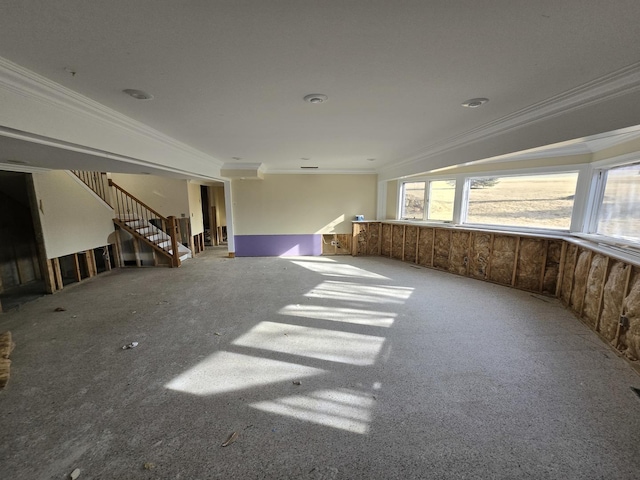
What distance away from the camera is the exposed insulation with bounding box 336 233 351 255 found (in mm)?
7855

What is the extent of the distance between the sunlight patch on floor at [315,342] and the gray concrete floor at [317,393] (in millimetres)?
22

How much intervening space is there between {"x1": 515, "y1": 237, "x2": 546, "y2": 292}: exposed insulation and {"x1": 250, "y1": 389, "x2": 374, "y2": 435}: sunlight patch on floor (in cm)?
416

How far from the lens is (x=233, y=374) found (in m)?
2.42

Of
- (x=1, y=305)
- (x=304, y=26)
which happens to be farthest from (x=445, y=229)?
(x=1, y=305)

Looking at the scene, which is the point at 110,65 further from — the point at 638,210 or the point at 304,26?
the point at 638,210

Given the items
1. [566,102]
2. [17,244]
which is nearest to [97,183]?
[17,244]

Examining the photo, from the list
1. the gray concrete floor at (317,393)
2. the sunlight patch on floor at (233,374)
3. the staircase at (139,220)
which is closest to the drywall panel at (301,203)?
the staircase at (139,220)

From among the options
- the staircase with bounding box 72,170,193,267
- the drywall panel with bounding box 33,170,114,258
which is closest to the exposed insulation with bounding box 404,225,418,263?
the staircase with bounding box 72,170,193,267

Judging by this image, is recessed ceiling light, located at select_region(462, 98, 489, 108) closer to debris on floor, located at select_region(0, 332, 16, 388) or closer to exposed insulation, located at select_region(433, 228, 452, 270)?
exposed insulation, located at select_region(433, 228, 452, 270)

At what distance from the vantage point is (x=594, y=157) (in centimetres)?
381

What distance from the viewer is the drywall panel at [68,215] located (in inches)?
179

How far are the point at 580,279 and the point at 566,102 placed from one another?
8.95 feet

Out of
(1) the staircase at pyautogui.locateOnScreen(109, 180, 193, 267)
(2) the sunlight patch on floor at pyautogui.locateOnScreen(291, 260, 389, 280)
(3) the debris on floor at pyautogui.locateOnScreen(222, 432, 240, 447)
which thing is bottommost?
(3) the debris on floor at pyautogui.locateOnScreen(222, 432, 240, 447)

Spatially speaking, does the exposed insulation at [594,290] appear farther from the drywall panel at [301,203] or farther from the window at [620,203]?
the drywall panel at [301,203]
